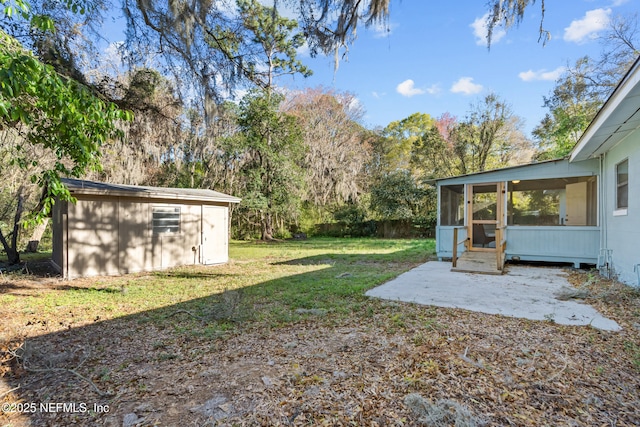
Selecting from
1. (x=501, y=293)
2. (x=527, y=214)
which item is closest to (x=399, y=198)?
(x=527, y=214)

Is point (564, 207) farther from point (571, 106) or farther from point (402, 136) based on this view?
point (402, 136)

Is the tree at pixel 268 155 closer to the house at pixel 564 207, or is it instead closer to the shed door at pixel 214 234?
the shed door at pixel 214 234

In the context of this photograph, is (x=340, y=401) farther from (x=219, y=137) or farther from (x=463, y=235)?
(x=219, y=137)

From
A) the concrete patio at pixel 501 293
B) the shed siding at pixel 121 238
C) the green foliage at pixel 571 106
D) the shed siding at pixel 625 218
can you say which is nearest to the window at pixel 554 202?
the shed siding at pixel 625 218

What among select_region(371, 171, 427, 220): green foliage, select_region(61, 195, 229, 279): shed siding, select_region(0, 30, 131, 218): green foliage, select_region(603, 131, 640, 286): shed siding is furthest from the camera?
select_region(371, 171, 427, 220): green foliage

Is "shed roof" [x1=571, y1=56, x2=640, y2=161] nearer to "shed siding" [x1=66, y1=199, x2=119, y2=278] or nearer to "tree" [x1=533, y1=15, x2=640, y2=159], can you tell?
"tree" [x1=533, y1=15, x2=640, y2=159]

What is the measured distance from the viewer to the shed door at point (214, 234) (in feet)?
32.3

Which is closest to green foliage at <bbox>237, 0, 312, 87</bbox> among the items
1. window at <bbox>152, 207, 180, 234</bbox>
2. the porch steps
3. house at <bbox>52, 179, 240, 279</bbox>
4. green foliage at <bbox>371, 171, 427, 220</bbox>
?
house at <bbox>52, 179, 240, 279</bbox>

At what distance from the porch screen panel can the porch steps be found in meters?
1.29

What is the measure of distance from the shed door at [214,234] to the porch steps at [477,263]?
22.7ft

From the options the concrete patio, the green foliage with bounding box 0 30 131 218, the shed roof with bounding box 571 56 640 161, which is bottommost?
the concrete patio

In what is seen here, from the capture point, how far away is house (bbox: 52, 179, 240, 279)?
740cm

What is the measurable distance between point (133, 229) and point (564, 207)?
10.9 m

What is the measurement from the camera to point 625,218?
18.0 ft
